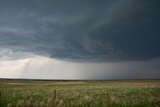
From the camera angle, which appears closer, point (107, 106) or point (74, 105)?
point (107, 106)

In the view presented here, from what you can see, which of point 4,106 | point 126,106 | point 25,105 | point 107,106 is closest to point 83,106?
point 107,106

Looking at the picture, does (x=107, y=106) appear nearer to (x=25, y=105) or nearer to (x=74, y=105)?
(x=74, y=105)

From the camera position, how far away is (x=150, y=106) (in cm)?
1555

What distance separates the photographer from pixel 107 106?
16.0m

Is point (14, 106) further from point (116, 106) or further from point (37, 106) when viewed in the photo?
point (116, 106)

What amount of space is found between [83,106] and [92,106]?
2.54ft

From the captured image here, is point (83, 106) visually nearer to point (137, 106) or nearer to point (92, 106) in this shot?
point (92, 106)

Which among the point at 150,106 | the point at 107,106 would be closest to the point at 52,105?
the point at 107,106

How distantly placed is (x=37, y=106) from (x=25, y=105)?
3.68 ft

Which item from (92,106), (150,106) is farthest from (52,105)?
(150,106)

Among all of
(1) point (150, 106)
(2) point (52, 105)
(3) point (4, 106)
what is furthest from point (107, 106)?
(3) point (4, 106)

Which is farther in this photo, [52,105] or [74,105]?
[74,105]

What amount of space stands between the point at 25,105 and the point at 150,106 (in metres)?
9.60

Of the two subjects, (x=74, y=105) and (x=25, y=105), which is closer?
(x=25, y=105)
